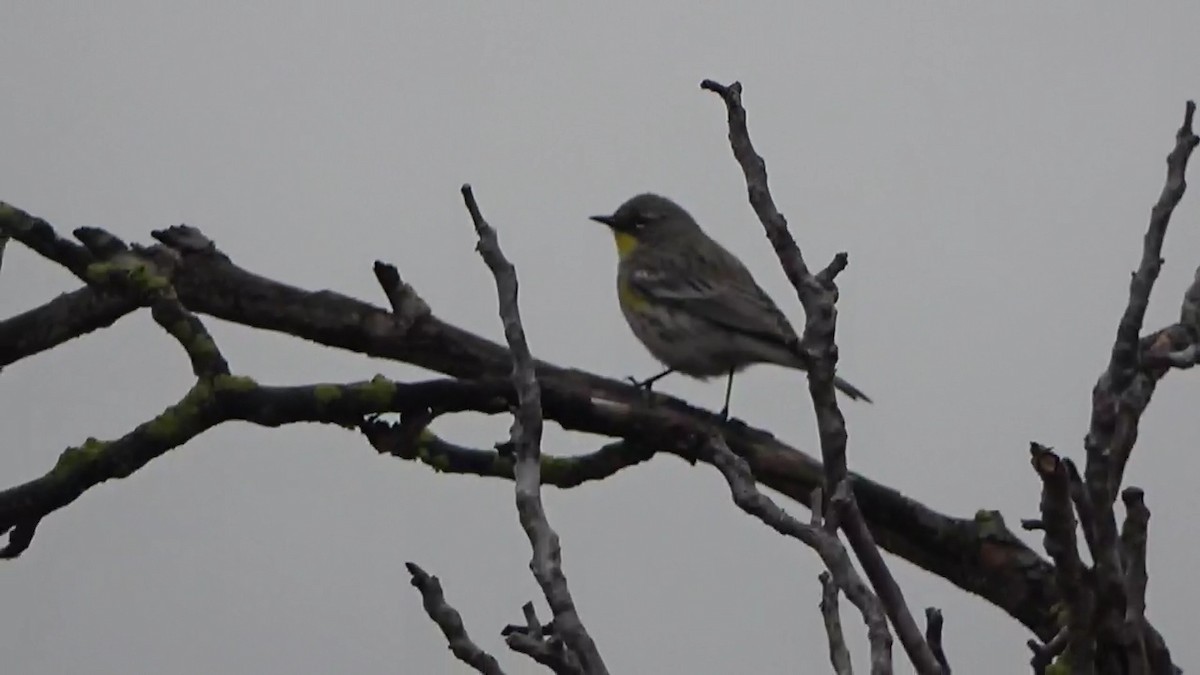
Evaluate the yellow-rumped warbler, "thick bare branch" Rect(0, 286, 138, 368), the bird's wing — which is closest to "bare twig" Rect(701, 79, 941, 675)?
"thick bare branch" Rect(0, 286, 138, 368)

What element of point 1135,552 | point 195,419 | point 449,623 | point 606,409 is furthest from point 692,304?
point 1135,552

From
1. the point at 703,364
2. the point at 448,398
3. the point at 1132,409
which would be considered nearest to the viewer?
the point at 1132,409

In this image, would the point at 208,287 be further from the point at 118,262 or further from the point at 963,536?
the point at 963,536

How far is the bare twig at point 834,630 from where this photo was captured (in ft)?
10.0

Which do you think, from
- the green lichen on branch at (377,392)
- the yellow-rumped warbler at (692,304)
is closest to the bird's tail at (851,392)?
the yellow-rumped warbler at (692,304)

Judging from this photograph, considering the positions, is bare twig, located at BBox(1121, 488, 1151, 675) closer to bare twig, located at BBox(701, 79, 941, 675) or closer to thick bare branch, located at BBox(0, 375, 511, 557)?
bare twig, located at BBox(701, 79, 941, 675)

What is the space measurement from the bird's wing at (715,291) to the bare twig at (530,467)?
5985 millimetres

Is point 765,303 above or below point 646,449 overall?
above

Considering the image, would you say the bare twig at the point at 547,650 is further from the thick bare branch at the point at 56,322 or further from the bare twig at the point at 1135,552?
the thick bare branch at the point at 56,322

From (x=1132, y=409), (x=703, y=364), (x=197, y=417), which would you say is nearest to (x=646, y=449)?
(x=197, y=417)

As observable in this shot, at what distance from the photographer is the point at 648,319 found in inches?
416

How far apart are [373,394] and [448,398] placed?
0.33 meters

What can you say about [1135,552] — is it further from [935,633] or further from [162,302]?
[162,302]

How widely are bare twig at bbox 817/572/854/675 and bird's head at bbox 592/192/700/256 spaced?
8818mm
